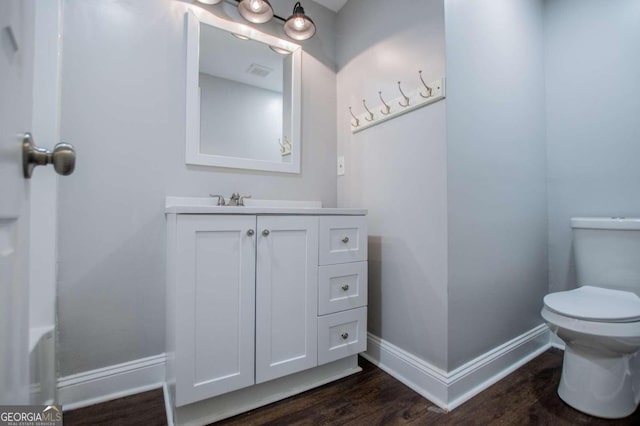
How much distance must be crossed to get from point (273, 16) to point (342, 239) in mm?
1403

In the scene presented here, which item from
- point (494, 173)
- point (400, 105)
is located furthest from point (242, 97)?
point (494, 173)

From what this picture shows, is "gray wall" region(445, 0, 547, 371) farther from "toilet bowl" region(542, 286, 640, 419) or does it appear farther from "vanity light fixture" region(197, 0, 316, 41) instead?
"vanity light fixture" region(197, 0, 316, 41)

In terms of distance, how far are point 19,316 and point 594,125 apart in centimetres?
246

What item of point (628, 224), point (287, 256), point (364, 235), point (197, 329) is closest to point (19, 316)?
point (197, 329)

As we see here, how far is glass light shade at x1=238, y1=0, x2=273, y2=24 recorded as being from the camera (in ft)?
5.24

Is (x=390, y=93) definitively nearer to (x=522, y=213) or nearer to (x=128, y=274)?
(x=522, y=213)

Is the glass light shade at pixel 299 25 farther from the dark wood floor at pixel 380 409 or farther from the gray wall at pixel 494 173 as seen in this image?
the dark wood floor at pixel 380 409

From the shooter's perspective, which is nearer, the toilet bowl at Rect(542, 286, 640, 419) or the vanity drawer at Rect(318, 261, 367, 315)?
the toilet bowl at Rect(542, 286, 640, 419)

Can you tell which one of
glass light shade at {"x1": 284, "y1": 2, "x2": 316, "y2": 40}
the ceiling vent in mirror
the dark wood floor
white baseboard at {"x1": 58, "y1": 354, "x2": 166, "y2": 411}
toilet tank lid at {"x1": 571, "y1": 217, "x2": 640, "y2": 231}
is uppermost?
glass light shade at {"x1": 284, "y1": 2, "x2": 316, "y2": 40}

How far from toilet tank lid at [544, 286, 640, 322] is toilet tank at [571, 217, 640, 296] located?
59 millimetres

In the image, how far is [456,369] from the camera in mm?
1306

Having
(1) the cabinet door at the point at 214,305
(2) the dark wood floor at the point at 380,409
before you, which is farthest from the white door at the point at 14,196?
(2) the dark wood floor at the point at 380,409

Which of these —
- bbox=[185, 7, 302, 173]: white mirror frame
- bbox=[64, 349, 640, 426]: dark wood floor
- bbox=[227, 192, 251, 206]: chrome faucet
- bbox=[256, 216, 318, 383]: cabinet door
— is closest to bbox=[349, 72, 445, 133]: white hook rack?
bbox=[185, 7, 302, 173]: white mirror frame

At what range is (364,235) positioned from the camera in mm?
1519
